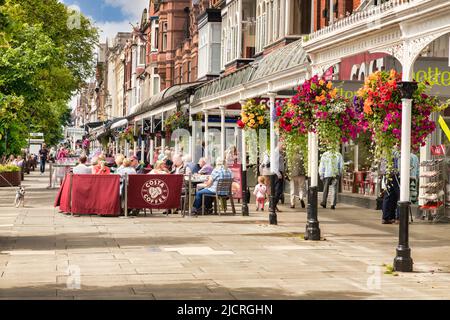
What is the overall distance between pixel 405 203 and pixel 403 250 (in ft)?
2.26

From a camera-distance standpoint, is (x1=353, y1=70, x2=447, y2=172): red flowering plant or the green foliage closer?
(x1=353, y1=70, x2=447, y2=172): red flowering plant

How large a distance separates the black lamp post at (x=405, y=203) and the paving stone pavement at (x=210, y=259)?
255 millimetres

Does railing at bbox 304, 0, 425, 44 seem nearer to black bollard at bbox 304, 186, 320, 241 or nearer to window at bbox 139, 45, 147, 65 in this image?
black bollard at bbox 304, 186, 320, 241

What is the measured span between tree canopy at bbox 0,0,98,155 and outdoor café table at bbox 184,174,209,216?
489 centimetres

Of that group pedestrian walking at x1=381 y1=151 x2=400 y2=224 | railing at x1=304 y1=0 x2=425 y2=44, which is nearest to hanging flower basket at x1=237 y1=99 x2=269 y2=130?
pedestrian walking at x1=381 y1=151 x2=400 y2=224

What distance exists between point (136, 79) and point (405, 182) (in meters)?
83.4

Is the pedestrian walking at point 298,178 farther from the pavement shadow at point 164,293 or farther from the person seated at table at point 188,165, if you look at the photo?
the pavement shadow at point 164,293

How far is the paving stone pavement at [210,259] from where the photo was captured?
11367mm

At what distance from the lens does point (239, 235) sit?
18.8 metres

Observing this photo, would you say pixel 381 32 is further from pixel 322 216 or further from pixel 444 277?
pixel 322 216

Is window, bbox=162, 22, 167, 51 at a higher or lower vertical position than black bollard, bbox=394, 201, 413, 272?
higher

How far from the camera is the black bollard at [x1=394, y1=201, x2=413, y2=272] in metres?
13.5

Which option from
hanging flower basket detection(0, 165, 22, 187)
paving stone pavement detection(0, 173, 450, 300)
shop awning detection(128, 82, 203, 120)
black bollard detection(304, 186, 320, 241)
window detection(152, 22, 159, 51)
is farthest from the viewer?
window detection(152, 22, 159, 51)

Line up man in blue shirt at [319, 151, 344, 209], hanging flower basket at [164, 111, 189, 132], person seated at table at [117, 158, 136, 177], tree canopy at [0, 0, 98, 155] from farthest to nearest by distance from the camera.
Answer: hanging flower basket at [164, 111, 189, 132], tree canopy at [0, 0, 98, 155], man in blue shirt at [319, 151, 344, 209], person seated at table at [117, 158, 136, 177]
